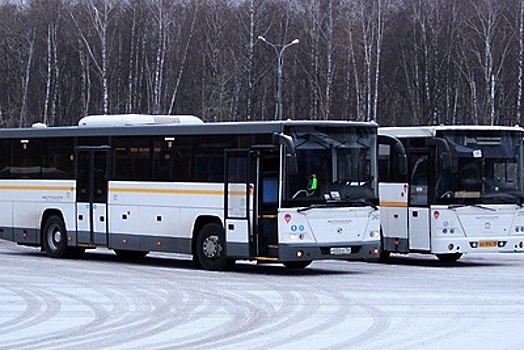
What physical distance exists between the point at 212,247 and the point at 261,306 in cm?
684

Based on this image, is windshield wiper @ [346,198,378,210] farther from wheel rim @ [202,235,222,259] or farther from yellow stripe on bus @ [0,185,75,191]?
yellow stripe on bus @ [0,185,75,191]

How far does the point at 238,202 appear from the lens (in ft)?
83.6

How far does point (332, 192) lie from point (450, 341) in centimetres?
975

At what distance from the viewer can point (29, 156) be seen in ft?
103

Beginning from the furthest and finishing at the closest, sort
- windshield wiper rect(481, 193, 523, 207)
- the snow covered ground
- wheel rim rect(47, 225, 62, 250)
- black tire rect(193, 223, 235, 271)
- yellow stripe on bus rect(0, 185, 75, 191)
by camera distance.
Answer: wheel rim rect(47, 225, 62, 250)
yellow stripe on bus rect(0, 185, 75, 191)
windshield wiper rect(481, 193, 523, 207)
black tire rect(193, 223, 235, 271)
the snow covered ground

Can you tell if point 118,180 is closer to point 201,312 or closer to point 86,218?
point 86,218

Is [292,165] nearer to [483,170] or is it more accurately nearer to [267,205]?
[267,205]

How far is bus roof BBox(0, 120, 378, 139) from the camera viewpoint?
2509 centimetres

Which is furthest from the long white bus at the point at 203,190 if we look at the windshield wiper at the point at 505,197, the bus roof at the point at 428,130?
the windshield wiper at the point at 505,197

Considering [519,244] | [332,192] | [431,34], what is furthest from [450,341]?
[431,34]

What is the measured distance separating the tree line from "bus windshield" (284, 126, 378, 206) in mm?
41925

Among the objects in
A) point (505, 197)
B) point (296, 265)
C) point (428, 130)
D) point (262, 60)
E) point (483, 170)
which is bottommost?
point (296, 265)

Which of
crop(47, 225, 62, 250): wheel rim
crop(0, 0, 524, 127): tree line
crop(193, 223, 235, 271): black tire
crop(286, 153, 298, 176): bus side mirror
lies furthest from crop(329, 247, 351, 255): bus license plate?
crop(0, 0, 524, 127): tree line

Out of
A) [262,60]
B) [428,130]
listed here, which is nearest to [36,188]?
[428,130]
